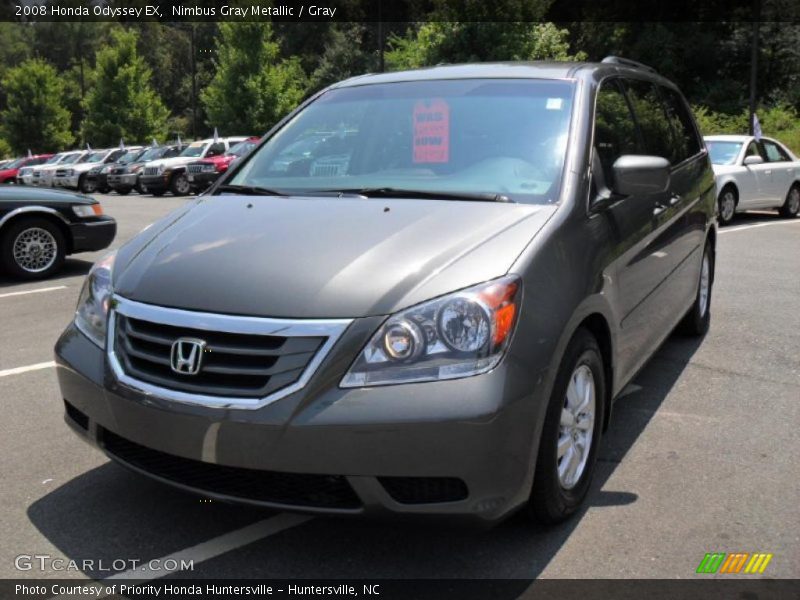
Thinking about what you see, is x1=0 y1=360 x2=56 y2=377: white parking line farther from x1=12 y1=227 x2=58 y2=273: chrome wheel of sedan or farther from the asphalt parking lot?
x1=12 y1=227 x2=58 y2=273: chrome wheel of sedan

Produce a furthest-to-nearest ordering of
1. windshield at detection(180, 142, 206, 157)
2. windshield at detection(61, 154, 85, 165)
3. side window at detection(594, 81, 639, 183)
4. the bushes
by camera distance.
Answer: windshield at detection(61, 154, 85, 165) < the bushes < windshield at detection(180, 142, 206, 157) < side window at detection(594, 81, 639, 183)

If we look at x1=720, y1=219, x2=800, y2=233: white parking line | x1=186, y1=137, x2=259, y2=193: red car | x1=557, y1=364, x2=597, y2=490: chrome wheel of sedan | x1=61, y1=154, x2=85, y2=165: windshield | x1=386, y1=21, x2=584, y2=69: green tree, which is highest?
x1=386, y1=21, x2=584, y2=69: green tree

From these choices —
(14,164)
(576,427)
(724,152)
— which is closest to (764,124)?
(724,152)

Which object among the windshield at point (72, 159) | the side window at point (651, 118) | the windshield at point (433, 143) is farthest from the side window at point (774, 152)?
the windshield at point (72, 159)

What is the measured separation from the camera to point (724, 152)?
555 inches

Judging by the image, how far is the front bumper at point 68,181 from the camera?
32.3 metres

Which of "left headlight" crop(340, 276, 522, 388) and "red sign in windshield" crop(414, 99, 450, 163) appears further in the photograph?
"red sign in windshield" crop(414, 99, 450, 163)

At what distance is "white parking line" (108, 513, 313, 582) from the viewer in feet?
9.61

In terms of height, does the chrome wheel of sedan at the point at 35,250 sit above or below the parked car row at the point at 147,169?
above

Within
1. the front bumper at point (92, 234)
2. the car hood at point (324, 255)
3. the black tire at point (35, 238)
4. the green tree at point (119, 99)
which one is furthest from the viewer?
the green tree at point (119, 99)

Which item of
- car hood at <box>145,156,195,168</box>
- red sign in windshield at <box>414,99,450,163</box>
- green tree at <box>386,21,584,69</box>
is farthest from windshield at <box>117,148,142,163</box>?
red sign in windshield at <box>414,99,450,163</box>

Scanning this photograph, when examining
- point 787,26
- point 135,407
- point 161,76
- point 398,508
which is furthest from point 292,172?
point 161,76

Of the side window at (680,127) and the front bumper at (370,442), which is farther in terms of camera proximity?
the side window at (680,127)

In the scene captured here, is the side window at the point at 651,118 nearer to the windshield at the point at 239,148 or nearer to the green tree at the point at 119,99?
the windshield at the point at 239,148
